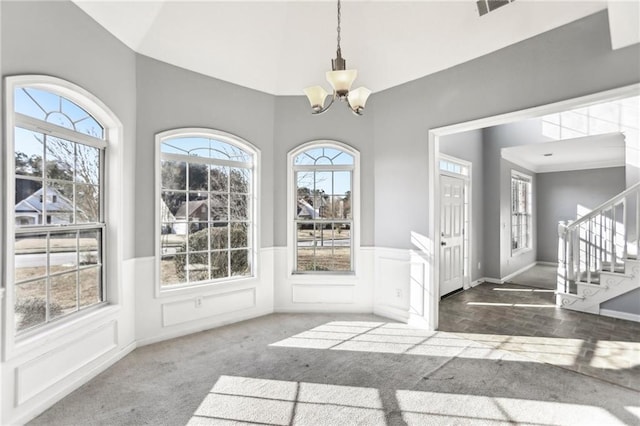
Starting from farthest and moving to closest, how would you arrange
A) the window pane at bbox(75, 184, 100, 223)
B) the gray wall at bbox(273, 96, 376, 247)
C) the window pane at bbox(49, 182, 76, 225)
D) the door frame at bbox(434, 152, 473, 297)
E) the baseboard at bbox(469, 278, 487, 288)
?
the baseboard at bbox(469, 278, 487, 288) < the door frame at bbox(434, 152, 473, 297) < the gray wall at bbox(273, 96, 376, 247) < the window pane at bbox(75, 184, 100, 223) < the window pane at bbox(49, 182, 76, 225)

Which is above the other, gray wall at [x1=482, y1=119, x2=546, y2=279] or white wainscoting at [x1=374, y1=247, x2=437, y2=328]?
gray wall at [x1=482, y1=119, x2=546, y2=279]

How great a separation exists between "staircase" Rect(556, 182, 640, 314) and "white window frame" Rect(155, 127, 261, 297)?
4.66 meters

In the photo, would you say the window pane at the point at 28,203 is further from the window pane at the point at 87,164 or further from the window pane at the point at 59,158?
the window pane at the point at 87,164

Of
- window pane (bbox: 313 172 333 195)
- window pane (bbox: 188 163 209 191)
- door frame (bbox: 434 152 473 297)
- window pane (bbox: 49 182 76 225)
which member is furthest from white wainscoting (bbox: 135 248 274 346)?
door frame (bbox: 434 152 473 297)

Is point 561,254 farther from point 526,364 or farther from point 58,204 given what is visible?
point 58,204

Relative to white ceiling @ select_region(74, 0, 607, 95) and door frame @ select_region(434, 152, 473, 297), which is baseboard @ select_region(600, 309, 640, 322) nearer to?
door frame @ select_region(434, 152, 473, 297)

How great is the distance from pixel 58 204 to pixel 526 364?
450 cm

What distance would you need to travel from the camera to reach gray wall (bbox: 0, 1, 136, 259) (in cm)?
214

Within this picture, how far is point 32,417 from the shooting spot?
86.3 inches

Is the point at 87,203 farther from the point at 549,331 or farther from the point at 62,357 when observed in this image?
the point at 549,331

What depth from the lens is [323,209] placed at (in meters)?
4.52

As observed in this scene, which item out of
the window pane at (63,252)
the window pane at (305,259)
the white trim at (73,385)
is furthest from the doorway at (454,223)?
the window pane at (63,252)

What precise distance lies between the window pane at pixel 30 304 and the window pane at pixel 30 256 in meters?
0.07

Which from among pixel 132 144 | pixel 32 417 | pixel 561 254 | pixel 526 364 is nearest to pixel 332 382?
pixel 526 364
